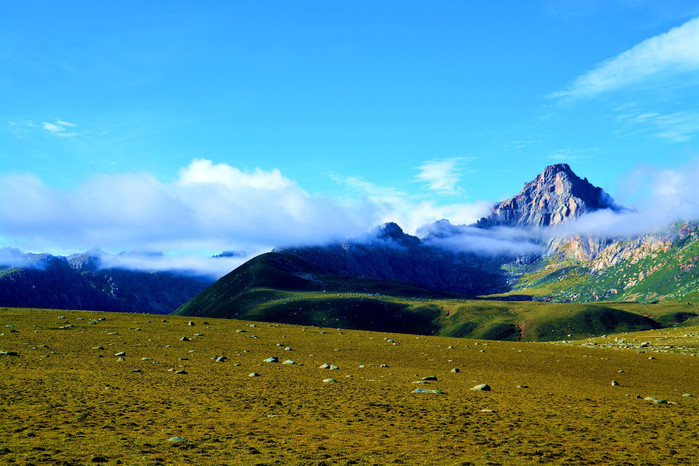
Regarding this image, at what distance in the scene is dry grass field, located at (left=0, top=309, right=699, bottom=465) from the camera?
1565 cm

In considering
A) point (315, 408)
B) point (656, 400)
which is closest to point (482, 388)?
point (656, 400)


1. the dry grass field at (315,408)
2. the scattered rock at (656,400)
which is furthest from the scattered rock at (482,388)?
the scattered rock at (656,400)

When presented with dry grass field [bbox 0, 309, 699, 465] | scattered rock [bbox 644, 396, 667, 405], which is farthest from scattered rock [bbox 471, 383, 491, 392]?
scattered rock [bbox 644, 396, 667, 405]

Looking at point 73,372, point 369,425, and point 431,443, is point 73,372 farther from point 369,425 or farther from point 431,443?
point 431,443

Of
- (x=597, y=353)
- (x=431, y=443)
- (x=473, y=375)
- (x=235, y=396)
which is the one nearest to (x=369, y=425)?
(x=431, y=443)

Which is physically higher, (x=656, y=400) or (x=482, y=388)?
(x=482, y=388)

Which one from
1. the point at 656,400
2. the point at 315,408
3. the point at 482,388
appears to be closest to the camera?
the point at 315,408

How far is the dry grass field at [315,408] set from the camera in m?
15.6

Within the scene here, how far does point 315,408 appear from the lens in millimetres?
22453

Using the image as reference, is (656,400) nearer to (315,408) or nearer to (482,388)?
(482,388)

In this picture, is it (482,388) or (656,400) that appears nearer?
(656,400)

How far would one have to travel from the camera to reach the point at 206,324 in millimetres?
66062

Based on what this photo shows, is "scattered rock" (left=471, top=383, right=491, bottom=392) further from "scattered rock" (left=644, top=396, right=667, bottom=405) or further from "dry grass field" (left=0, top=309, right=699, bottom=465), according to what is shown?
"scattered rock" (left=644, top=396, right=667, bottom=405)

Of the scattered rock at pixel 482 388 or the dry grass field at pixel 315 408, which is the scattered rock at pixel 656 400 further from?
the scattered rock at pixel 482 388
